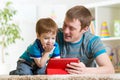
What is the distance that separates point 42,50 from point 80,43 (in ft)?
1.11

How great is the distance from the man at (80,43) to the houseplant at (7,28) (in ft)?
5.62

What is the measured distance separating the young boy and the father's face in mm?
233

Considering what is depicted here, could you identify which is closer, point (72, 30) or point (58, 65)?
point (58, 65)

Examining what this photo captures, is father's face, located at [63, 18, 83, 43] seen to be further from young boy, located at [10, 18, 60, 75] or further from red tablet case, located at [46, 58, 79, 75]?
red tablet case, located at [46, 58, 79, 75]

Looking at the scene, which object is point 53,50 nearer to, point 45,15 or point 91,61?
point 91,61

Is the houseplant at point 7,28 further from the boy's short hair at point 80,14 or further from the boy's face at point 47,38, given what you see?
the boy's face at point 47,38

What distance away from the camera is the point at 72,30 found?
197 centimetres

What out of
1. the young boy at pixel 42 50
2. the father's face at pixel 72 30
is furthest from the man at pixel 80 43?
the young boy at pixel 42 50

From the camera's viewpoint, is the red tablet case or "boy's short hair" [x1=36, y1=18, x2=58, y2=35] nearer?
the red tablet case

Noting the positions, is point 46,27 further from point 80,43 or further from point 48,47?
point 80,43

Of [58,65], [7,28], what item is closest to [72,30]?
[58,65]

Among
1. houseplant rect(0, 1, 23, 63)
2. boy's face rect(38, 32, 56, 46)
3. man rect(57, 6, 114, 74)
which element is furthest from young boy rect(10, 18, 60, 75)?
houseplant rect(0, 1, 23, 63)

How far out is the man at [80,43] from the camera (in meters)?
1.92

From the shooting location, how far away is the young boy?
1641 millimetres
